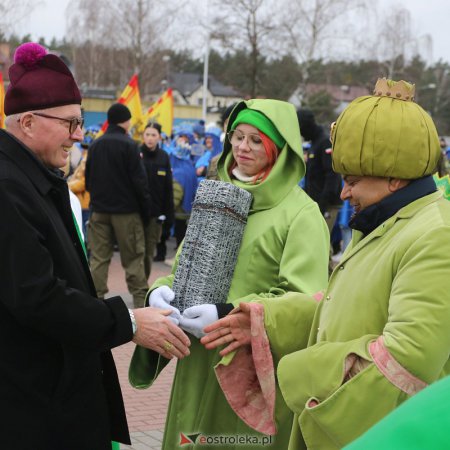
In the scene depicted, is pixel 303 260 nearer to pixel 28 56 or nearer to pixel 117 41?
pixel 28 56

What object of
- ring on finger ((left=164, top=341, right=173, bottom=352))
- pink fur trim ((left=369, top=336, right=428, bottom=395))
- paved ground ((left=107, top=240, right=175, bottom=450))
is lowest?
paved ground ((left=107, top=240, right=175, bottom=450))

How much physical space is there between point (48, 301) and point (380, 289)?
3.41 ft

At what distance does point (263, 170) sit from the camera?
3473mm

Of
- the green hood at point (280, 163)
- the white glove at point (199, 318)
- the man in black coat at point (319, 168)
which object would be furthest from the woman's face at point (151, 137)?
the white glove at point (199, 318)

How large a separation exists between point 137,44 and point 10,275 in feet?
164

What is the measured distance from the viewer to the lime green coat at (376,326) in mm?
1938

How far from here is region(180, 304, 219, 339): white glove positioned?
302cm

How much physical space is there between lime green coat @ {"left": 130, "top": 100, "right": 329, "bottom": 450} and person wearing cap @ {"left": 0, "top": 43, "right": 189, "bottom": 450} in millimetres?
453

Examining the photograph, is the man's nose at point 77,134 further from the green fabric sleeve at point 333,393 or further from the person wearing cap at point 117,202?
the person wearing cap at point 117,202

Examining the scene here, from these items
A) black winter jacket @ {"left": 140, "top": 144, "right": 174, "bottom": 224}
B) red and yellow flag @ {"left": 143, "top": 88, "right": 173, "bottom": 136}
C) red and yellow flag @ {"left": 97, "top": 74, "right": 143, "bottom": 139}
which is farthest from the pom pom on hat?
red and yellow flag @ {"left": 143, "top": 88, "right": 173, "bottom": 136}

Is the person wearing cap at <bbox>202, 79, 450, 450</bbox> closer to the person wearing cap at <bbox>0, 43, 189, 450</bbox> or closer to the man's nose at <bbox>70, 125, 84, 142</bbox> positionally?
the person wearing cap at <bbox>0, 43, 189, 450</bbox>

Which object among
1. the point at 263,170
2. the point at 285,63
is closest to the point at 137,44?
the point at 285,63

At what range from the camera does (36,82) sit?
2703 millimetres

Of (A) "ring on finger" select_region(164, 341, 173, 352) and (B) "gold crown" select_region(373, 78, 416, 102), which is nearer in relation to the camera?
(B) "gold crown" select_region(373, 78, 416, 102)
